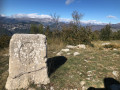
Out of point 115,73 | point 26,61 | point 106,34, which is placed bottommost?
point 106,34

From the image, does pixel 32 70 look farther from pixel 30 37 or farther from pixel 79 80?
pixel 79 80

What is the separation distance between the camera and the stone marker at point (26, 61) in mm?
2691

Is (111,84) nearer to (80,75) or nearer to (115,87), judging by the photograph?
(115,87)

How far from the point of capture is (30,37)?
9.23 ft

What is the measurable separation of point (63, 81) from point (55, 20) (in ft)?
58.6

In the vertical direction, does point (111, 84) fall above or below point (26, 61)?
below

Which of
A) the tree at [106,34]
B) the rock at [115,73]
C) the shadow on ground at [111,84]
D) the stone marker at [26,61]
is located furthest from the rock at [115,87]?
the tree at [106,34]

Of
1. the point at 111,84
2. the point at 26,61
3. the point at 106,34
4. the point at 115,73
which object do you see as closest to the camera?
the point at 26,61

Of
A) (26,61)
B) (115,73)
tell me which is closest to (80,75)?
(115,73)

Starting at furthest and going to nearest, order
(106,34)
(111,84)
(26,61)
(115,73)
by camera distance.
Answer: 1. (106,34)
2. (115,73)
3. (111,84)
4. (26,61)

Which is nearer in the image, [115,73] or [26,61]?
[26,61]

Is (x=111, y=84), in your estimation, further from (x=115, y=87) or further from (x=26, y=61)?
(x=26, y=61)

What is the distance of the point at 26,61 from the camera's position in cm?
283

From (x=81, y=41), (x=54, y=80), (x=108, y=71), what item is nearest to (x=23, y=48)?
(x=54, y=80)
